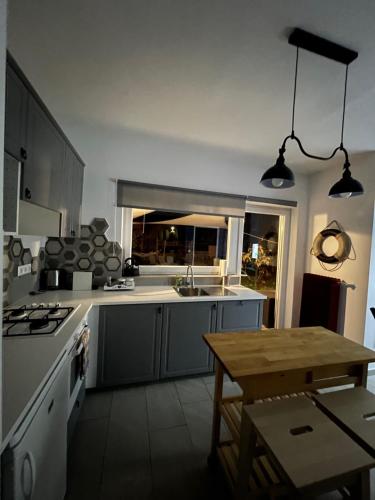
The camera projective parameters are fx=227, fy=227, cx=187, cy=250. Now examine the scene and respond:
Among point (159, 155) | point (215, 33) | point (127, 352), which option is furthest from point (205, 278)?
point (215, 33)

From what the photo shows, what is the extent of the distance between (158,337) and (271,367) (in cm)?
123

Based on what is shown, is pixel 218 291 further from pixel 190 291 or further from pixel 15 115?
pixel 15 115

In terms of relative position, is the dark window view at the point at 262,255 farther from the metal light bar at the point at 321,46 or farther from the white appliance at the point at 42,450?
the white appliance at the point at 42,450

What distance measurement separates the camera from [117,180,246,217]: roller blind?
2486mm

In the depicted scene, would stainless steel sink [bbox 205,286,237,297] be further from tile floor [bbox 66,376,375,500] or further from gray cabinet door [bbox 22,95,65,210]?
gray cabinet door [bbox 22,95,65,210]

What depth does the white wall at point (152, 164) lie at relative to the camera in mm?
2416

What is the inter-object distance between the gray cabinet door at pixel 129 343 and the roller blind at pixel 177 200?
1.14 m

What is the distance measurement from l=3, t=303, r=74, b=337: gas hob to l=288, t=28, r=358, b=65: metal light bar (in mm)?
2098

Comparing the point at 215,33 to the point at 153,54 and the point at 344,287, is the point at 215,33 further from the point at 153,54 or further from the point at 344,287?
the point at 344,287

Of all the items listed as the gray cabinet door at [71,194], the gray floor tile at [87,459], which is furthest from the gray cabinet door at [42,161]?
the gray floor tile at [87,459]

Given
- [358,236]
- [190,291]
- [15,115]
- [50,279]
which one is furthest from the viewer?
[190,291]

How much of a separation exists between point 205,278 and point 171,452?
1704mm

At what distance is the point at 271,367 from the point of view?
117 centimetres

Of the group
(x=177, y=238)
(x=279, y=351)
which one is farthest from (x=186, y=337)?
(x=177, y=238)
